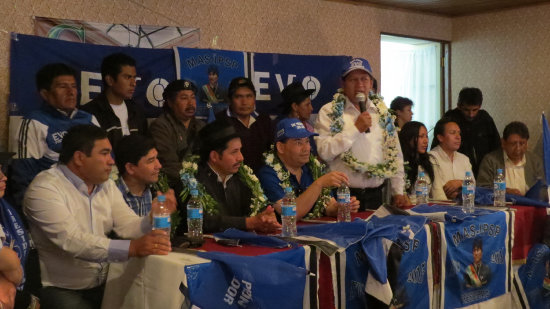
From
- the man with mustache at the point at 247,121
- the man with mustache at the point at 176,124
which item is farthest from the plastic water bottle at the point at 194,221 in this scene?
the man with mustache at the point at 247,121

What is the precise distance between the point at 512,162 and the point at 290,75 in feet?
6.28

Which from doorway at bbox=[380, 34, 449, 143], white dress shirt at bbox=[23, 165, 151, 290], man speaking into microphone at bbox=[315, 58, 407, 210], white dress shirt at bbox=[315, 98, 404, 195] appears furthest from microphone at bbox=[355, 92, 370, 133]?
doorway at bbox=[380, 34, 449, 143]

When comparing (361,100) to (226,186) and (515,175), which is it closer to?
(226,186)

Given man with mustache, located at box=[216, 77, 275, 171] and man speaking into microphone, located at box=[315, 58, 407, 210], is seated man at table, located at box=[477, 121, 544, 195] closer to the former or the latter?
man speaking into microphone, located at box=[315, 58, 407, 210]

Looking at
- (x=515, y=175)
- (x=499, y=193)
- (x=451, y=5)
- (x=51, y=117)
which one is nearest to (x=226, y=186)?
(x=51, y=117)

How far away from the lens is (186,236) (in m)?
3.16

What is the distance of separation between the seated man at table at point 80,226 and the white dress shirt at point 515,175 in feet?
10.8

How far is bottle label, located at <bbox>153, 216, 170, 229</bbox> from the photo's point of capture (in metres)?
2.87

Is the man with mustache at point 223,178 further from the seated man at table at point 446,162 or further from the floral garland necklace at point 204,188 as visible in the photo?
the seated man at table at point 446,162

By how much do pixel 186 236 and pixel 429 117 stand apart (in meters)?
5.13

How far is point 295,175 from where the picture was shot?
12.7ft

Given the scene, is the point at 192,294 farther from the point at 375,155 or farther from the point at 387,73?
the point at 387,73

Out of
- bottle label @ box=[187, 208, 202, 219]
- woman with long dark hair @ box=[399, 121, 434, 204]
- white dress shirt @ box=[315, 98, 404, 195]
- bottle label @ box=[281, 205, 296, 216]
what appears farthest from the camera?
woman with long dark hair @ box=[399, 121, 434, 204]

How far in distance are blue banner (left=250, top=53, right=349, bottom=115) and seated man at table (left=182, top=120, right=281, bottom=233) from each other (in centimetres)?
203
